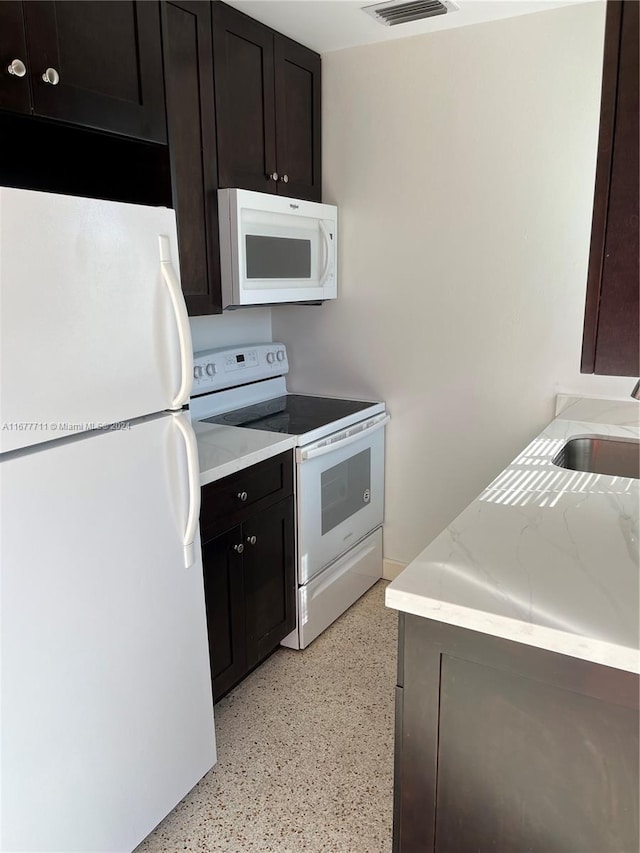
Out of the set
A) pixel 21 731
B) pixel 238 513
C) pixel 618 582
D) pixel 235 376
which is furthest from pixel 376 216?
pixel 21 731

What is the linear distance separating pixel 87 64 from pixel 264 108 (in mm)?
968

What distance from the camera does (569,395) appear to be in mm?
2566

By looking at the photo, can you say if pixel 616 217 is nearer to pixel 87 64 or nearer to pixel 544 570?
pixel 544 570

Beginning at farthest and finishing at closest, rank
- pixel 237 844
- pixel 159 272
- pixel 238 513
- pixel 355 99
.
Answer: pixel 355 99 < pixel 238 513 < pixel 237 844 < pixel 159 272

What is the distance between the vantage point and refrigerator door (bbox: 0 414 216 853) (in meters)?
1.30

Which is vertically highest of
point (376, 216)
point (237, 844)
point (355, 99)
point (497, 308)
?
point (355, 99)

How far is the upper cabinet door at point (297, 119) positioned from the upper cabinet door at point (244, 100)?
0.21ft

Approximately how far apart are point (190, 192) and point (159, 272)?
2.44 feet

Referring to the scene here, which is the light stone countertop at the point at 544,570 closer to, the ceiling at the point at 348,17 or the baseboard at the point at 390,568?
the baseboard at the point at 390,568

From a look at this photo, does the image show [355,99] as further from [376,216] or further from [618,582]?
[618,582]

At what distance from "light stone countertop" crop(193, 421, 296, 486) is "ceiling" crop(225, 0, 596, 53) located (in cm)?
152

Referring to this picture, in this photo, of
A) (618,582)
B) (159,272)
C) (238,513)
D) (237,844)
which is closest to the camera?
(618,582)

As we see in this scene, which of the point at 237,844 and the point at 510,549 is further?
the point at 237,844

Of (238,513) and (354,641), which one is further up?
(238,513)
